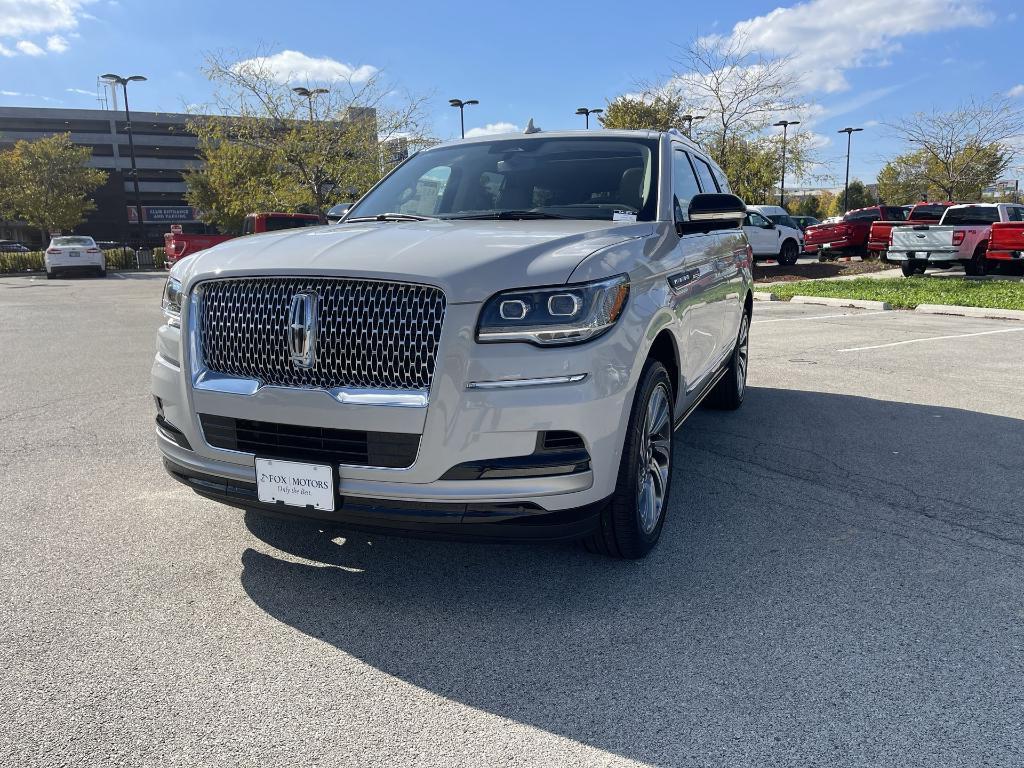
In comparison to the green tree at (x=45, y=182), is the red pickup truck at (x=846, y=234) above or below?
below

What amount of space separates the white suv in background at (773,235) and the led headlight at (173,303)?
21.7m

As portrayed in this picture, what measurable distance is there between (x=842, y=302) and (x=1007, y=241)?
6471mm

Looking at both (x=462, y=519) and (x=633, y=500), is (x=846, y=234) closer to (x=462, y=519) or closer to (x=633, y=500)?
(x=633, y=500)

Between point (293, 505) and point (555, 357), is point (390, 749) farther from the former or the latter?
point (555, 357)

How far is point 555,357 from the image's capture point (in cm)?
280

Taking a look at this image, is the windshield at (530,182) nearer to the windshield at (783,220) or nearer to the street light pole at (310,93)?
the windshield at (783,220)

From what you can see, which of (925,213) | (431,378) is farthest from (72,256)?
(431,378)

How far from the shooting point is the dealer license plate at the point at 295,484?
116 inches

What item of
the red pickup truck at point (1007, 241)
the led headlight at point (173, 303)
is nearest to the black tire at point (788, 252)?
the red pickup truck at point (1007, 241)

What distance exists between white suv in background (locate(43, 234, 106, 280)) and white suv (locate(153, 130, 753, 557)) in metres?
30.5

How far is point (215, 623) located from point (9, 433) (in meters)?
3.81

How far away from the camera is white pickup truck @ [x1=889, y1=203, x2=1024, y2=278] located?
19812 mm

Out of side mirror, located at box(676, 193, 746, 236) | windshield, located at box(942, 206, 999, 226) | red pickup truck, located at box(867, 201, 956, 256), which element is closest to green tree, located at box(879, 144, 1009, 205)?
red pickup truck, located at box(867, 201, 956, 256)

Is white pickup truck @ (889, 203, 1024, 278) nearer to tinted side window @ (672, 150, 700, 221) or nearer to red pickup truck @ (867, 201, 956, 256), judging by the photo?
red pickup truck @ (867, 201, 956, 256)
